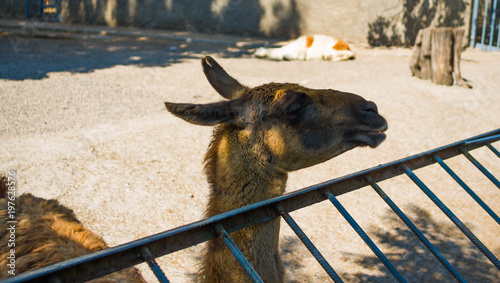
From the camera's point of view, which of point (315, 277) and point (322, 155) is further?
point (315, 277)

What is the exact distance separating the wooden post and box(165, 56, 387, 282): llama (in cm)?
711

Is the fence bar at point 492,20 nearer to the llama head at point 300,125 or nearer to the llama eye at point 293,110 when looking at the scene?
the llama head at point 300,125

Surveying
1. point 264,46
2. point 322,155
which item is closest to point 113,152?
point 322,155

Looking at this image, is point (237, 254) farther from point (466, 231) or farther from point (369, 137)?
point (466, 231)

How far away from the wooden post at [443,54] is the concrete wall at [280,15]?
4.95m

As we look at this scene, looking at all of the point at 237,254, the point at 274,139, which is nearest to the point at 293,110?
the point at 274,139

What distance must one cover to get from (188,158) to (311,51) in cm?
780

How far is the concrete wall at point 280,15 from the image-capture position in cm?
1403

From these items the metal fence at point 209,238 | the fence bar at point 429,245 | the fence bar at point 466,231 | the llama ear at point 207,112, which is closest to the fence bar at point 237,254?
the metal fence at point 209,238

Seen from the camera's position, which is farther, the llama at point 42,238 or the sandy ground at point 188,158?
the sandy ground at point 188,158

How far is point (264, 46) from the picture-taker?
45.3ft

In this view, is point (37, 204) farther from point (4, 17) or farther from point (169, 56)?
point (4, 17)

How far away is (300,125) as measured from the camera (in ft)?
9.16

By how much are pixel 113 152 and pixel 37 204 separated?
2819mm
